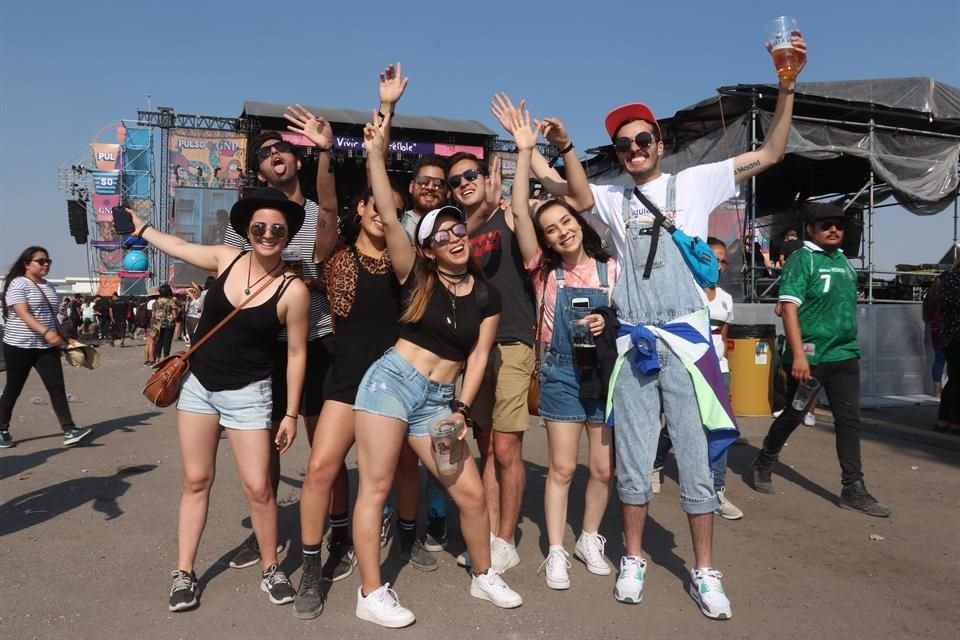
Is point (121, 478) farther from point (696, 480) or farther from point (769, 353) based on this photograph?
point (769, 353)

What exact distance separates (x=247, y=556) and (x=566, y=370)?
2.02 metres

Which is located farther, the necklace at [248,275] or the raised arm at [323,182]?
the raised arm at [323,182]

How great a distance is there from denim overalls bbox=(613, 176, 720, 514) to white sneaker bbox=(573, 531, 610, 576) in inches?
18.3

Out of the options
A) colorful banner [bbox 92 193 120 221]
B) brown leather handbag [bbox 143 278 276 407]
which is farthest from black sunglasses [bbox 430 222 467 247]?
colorful banner [bbox 92 193 120 221]

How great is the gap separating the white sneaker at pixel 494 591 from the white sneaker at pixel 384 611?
1.15 feet

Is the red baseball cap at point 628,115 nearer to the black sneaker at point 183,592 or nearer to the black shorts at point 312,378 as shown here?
the black shorts at point 312,378

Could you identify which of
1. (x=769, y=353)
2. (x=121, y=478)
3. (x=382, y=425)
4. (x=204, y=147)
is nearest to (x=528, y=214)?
(x=382, y=425)

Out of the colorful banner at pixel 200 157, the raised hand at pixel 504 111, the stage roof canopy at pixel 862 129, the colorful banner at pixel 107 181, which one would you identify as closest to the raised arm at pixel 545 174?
the raised hand at pixel 504 111

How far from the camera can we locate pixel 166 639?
2883 mm

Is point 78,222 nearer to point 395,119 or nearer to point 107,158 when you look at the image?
point 395,119

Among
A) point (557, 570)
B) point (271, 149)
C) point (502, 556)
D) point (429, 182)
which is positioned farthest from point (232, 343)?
point (557, 570)

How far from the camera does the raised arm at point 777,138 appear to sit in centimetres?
311

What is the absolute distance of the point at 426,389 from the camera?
308cm

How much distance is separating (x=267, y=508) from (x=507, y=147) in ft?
121
